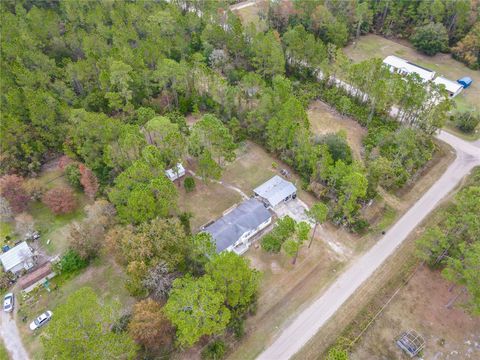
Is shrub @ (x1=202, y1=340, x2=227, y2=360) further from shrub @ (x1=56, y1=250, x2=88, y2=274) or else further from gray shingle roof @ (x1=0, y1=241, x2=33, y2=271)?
gray shingle roof @ (x1=0, y1=241, x2=33, y2=271)

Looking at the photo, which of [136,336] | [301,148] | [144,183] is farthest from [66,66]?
[136,336]

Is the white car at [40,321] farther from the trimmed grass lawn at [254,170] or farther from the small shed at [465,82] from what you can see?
the small shed at [465,82]

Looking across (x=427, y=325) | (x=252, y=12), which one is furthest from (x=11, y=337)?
(x=252, y=12)

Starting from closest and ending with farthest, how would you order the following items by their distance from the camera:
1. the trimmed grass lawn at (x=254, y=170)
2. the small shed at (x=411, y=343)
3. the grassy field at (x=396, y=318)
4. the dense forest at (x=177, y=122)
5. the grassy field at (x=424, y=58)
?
1. the small shed at (x=411, y=343)
2. the grassy field at (x=396, y=318)
3. the dense forest at (x=177, y=122)
4. the trimmed grass lawn at (x=254, y=170)
5. the grassy field at (x=424, y=58)

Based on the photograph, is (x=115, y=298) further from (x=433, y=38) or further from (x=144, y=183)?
(x=433, y=38)

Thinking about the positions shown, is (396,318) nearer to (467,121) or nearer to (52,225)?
(467,121)

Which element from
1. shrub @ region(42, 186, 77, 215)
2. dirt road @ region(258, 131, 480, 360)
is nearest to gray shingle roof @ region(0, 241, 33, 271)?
shrub @ region(42, 186, 77, 215)

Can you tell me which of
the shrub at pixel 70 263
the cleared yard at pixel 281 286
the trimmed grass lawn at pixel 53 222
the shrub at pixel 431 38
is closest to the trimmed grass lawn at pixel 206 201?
the cleared yard at pixel 281 286
